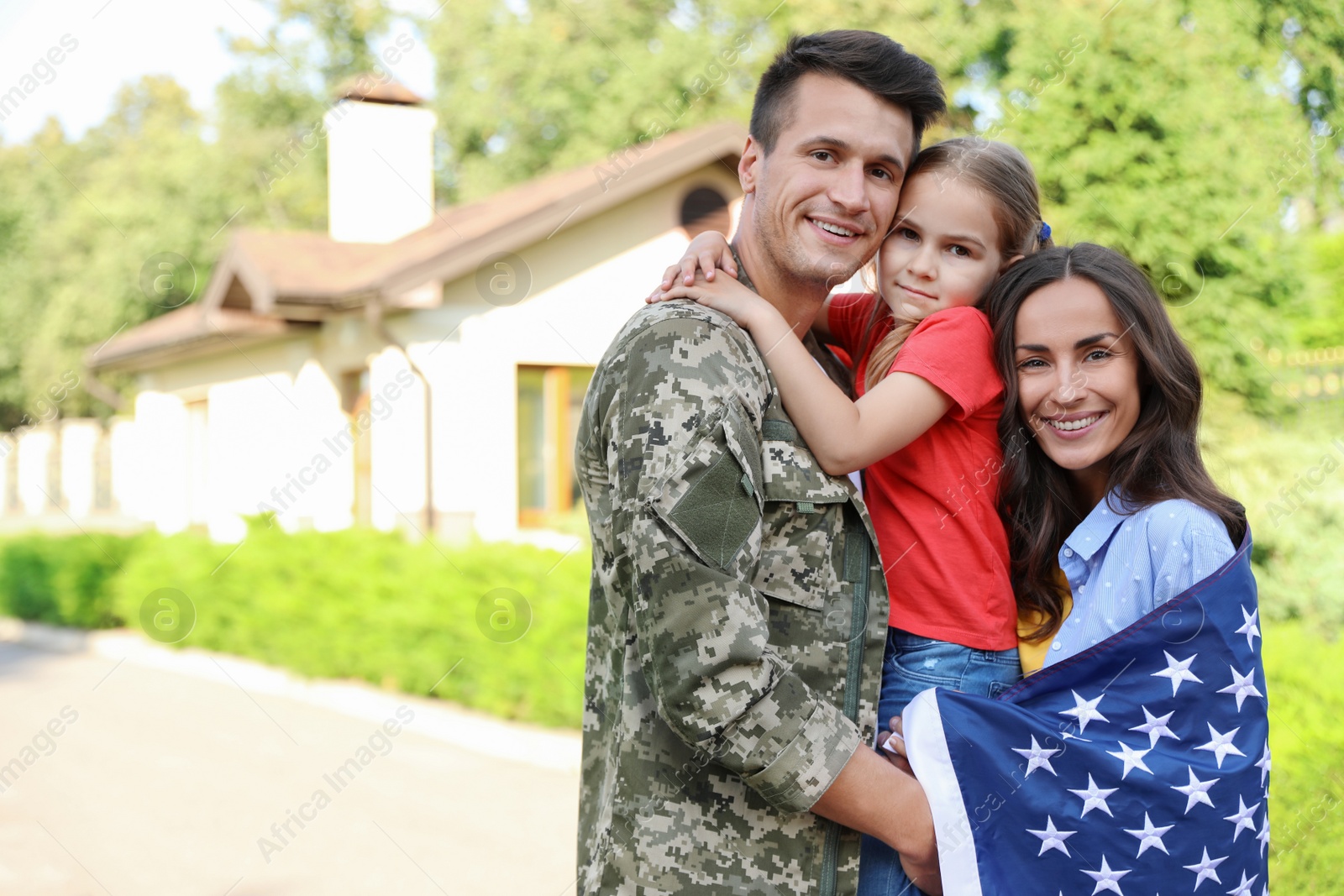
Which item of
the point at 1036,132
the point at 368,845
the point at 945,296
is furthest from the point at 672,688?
the point at 1036,132

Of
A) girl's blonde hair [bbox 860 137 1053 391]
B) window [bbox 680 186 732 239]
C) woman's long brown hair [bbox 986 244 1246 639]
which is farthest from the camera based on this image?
window [bbox 680 186 732 239]

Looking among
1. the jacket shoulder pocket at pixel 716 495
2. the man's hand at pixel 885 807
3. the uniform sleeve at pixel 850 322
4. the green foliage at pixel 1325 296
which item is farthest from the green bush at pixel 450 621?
the green foliage at pixel 1325 296

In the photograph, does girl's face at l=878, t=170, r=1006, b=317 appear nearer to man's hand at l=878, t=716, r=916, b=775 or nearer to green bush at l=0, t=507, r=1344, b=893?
man's hand at l=878, t=716, r=916, b=775

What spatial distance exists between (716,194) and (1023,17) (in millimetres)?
4073

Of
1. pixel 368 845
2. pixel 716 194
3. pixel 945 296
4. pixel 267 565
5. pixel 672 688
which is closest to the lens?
pixel 672 688

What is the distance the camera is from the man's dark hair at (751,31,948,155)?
2430 mm

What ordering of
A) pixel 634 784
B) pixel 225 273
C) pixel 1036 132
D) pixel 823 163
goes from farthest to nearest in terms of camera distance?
pixel 225 273
pixel 1036 132
pixel 823 163
pixel 634 784

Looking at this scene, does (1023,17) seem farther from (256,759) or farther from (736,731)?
(736,731)

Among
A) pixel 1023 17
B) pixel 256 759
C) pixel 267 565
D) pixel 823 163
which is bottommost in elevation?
pixel 256 759

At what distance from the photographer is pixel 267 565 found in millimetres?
12719

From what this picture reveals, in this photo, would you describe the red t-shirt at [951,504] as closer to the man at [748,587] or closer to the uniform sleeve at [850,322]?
the man at [748,587]

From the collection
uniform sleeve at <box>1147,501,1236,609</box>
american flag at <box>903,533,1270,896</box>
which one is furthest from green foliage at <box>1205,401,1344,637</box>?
american flag at <box>903,533,1270,896</box>

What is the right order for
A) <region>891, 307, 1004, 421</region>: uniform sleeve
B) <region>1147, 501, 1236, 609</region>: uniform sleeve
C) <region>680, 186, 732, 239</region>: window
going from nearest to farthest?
<region>1147, 501, 1236, 609</region>: uniform sleeve → <region>891, 307, 1004, 421</region>: uniform sleeve → <region>680, 186, 732, 239</region>: window

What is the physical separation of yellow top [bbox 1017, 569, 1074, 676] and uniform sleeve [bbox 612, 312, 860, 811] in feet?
2.07
